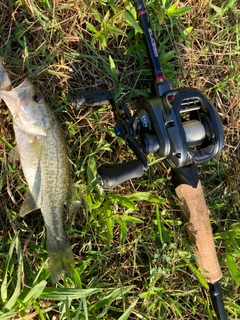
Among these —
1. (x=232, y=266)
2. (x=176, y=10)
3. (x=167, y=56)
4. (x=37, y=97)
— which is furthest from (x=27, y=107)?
(x=232, y=266)

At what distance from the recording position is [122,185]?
3.04 metres

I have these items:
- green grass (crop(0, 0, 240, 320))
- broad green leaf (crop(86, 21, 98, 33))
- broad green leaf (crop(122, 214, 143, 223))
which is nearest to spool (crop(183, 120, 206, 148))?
green grass (crop(0, 0, 240, 320))

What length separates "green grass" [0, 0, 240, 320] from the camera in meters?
2.77

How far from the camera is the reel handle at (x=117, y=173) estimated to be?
235 cm

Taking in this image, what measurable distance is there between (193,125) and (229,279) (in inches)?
61.7

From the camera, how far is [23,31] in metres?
2.77

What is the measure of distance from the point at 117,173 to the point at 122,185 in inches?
26.5

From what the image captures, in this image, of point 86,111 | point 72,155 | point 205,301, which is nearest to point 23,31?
point 86,111

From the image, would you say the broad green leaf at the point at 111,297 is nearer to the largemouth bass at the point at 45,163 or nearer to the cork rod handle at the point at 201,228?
the largemouth bass at the point at 45,163

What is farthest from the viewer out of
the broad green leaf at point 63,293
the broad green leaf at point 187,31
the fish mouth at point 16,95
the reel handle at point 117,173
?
the broad green leaf at point 187,31

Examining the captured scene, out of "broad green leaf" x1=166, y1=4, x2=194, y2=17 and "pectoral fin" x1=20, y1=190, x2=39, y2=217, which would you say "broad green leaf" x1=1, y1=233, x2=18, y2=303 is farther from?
"broad green leaf" x1=166, y1=4, x2=194, y2=17

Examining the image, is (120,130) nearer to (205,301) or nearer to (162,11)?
(162,11)

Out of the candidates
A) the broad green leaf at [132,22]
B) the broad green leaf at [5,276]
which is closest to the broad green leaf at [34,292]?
the broad green leaf at [5,276]

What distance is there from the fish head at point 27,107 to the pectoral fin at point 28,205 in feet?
1.60
